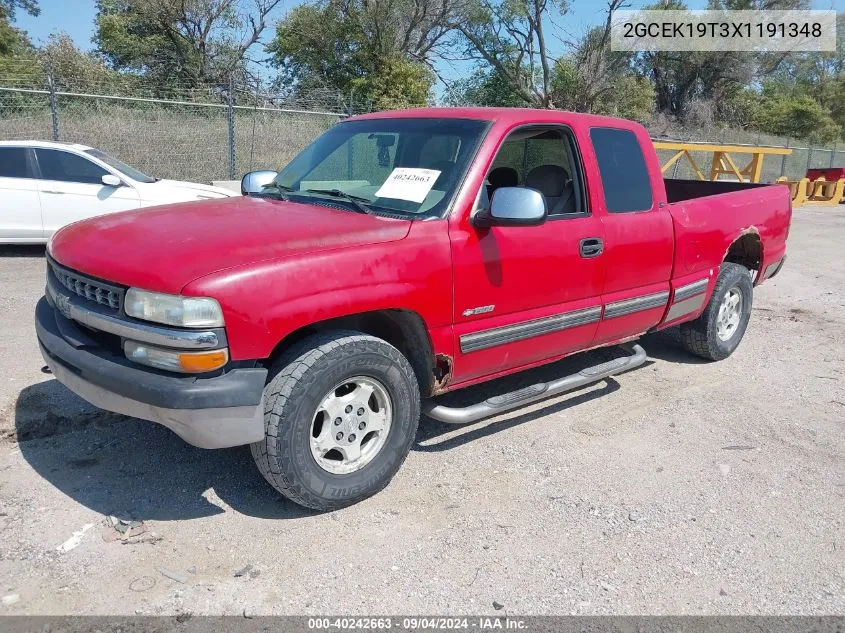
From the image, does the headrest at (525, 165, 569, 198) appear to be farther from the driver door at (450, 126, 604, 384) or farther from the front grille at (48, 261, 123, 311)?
the front grille at (48, 261, 123, 311)

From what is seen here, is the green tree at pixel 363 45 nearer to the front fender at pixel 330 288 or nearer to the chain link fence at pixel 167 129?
the chain link fence at pixel 167 129

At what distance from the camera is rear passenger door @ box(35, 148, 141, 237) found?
930 centimetres

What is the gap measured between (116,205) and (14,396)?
5500 mm

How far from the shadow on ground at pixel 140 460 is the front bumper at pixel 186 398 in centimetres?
60

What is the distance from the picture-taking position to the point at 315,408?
3178 mm

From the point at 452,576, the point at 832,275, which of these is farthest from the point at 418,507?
the point at 832,275

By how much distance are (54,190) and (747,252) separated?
27.3ft

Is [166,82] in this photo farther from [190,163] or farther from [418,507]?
[418,507]

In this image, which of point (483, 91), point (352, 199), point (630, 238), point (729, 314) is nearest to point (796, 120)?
point (483, 91)

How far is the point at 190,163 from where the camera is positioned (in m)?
15.4

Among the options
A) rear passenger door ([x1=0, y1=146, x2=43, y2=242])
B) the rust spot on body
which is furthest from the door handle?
rear passenger door ([x1=0, y1=146, x2=43, y2=242])

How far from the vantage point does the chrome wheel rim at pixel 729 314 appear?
587cm

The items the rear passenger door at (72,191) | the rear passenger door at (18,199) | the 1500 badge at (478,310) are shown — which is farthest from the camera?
the rear passenger door at (72,191)

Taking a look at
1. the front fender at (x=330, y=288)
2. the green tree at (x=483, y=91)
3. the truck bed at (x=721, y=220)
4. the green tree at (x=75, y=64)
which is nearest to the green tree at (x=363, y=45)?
the green tree at (x=483, y=91)
